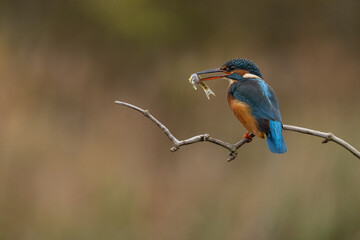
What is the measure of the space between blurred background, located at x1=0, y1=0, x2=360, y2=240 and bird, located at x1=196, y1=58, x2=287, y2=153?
1.09m

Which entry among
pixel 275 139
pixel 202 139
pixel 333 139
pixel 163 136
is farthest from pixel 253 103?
pixel 163 136

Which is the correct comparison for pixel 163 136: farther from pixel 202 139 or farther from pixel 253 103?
pixel 202 139

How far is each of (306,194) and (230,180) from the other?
1.75 feet

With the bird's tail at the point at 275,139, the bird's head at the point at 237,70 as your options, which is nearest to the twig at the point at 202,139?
the bird's tail at the point at 275,139

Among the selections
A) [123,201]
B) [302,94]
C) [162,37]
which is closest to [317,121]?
[302,94]

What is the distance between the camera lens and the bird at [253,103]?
2.41 m

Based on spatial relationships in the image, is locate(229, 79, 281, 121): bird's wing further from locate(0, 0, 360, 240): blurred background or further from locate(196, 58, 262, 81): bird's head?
locate(0, 0, 360, 240): blurred background

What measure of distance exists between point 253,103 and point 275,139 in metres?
0.26

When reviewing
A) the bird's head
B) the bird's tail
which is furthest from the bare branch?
the bird's head

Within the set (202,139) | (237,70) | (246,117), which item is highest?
(237,70)

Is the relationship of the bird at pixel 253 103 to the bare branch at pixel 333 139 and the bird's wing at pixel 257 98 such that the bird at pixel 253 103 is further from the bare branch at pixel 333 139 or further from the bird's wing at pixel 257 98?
the bare branch at pixel 333 139

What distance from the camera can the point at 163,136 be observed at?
15.1 ft

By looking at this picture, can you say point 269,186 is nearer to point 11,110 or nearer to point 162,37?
point 11,110

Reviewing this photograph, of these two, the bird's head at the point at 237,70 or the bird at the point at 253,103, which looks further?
the bird's head at the point at 237,70
